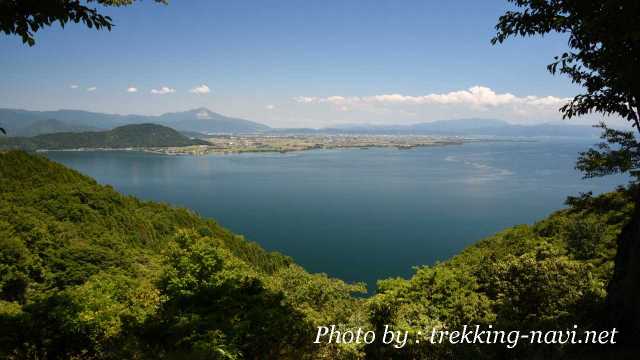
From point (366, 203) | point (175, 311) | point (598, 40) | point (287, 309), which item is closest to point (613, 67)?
point (598, 40)

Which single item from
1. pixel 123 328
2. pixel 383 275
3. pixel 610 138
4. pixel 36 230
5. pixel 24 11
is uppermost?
pixel 24 11

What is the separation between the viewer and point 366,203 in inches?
3627

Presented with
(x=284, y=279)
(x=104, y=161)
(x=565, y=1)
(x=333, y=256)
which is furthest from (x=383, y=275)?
(x=104, y=161)

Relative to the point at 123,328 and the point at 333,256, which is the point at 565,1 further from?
the point at 333,256

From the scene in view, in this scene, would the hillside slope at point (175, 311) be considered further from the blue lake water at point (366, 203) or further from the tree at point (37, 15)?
the blue lake water at point (366, 203)

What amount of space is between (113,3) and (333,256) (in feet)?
186

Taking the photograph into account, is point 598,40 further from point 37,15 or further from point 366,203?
point 366,203

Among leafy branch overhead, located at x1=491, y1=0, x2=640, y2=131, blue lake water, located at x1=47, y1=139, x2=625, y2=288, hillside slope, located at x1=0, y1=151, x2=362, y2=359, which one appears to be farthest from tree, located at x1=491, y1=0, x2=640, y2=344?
blue lake water, located at x1=47, y1=139, x2=625, y2=288

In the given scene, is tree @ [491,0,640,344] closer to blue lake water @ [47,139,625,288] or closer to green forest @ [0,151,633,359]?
green forest @ [0,151,633,359]

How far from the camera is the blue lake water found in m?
62.8

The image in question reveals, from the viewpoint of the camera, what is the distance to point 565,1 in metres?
6.32

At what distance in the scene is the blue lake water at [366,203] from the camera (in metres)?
62.8

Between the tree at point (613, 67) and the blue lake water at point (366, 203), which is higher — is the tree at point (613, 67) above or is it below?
above

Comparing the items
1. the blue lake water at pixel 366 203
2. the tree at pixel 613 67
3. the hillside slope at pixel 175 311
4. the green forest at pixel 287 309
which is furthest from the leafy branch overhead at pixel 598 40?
the blue lake water at pixel 366 203
